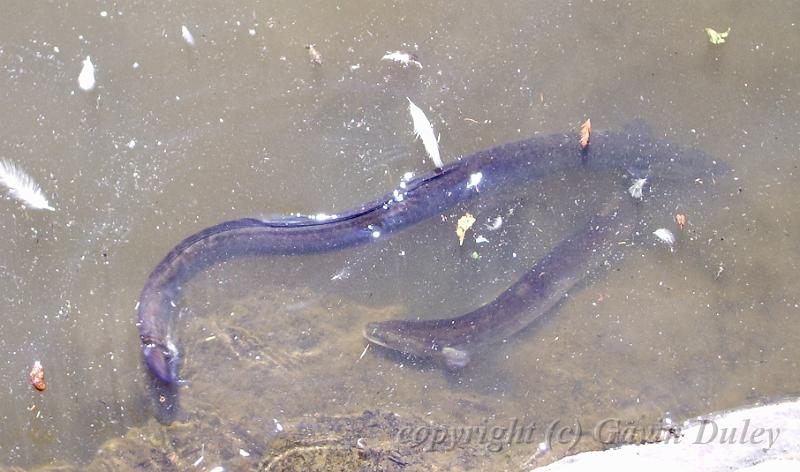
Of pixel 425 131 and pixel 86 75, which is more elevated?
pixel 86 75

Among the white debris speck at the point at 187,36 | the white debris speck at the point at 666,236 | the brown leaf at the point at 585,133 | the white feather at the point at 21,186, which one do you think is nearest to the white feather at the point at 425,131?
the brown leaf at the point at 585,133

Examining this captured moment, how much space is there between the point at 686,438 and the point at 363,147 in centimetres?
332

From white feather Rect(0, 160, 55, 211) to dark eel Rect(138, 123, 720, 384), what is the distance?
1.02m

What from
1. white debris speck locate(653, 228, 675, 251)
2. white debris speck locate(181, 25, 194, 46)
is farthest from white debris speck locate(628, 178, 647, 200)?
white debris speck locate(181, 25, 194, 46)

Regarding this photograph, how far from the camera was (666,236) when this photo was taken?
14.6 ft

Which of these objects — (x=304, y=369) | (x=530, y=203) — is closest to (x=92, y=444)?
(x=304, y=369)

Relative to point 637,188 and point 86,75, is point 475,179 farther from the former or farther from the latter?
point 86,75

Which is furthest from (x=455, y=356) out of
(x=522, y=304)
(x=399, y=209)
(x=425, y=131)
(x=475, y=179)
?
(x=425, y=131)

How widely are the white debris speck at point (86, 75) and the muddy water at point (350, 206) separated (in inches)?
2.0

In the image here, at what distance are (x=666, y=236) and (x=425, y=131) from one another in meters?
2.09

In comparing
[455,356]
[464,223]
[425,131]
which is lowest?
[455,356]

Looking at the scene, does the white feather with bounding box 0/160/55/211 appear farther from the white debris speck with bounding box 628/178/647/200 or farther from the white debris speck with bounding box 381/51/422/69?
the white debris speck with bounding box 628/178/647/200

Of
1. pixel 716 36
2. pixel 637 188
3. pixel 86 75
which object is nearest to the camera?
pixel 86 75

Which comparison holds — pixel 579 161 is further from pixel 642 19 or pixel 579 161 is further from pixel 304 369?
pixel 304 369
